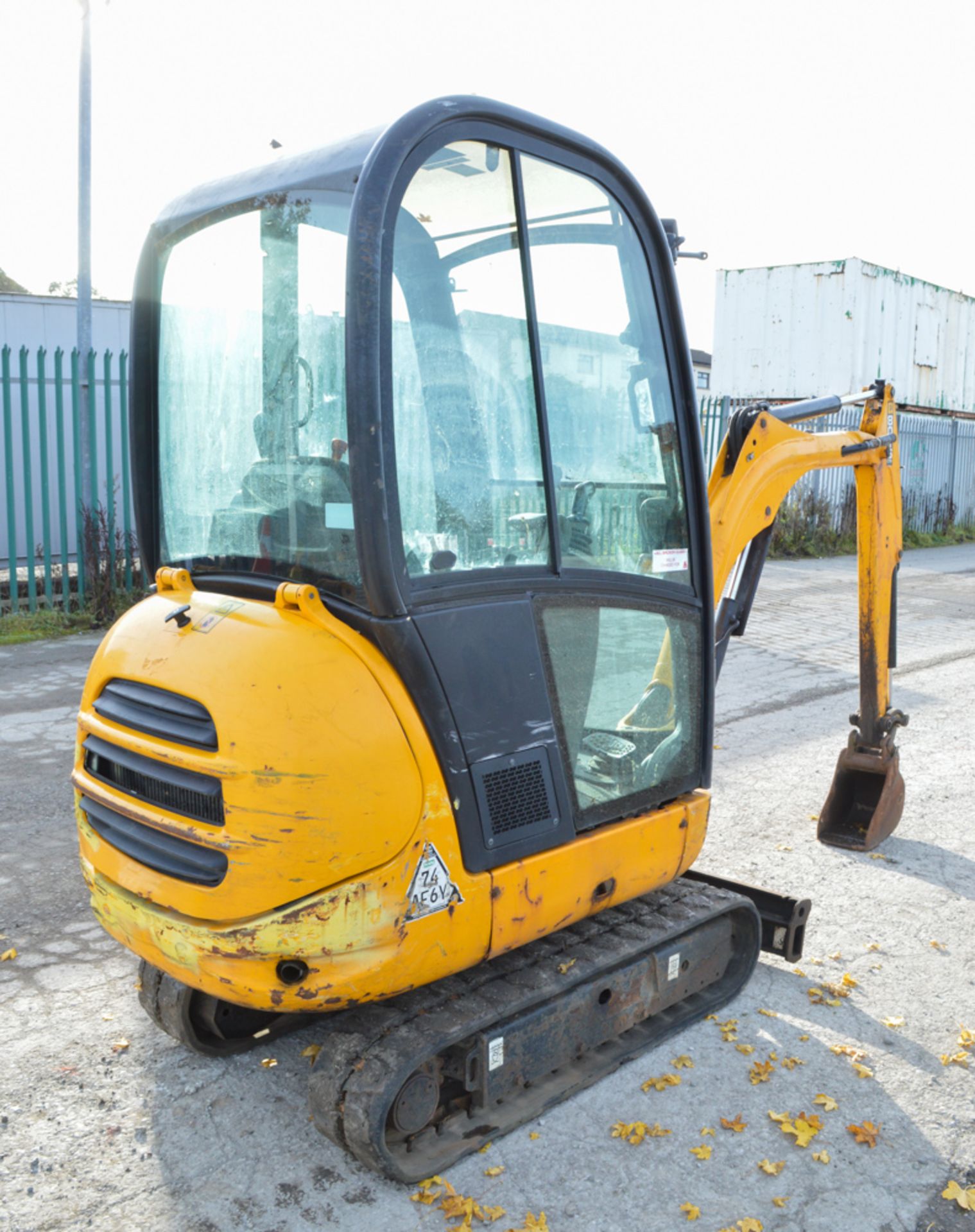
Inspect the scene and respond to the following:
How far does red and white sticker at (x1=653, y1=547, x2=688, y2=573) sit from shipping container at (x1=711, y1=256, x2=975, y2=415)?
19125mm

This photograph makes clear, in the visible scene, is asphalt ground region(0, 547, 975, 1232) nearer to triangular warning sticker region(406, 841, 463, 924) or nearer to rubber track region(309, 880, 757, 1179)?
rubber track region(309, 880, 757, 1179)

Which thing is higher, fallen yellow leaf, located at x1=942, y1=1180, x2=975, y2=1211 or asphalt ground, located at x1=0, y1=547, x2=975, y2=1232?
asphalt ground, located at x1=0, y1=547, x2=975, y2=1232

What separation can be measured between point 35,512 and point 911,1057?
10333 millimetres

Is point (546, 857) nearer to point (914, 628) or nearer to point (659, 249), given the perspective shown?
point (659, 249)

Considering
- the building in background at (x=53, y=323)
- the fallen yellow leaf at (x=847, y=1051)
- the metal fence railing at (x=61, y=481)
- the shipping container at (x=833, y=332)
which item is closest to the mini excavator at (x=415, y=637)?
the fallen yellow leaf at (x=847, y=1051)

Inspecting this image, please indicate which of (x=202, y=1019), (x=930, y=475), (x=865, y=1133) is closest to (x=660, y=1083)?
(x=865, y=1133)

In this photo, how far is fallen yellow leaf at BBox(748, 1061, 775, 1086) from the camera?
3.32 metres

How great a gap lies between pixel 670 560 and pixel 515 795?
38.8 inches

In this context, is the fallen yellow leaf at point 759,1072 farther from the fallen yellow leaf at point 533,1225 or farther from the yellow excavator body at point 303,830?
the yellow excavator body at point 303,830

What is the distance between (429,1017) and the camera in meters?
2.86

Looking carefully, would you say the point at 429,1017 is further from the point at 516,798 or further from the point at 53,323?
the point at 53,323

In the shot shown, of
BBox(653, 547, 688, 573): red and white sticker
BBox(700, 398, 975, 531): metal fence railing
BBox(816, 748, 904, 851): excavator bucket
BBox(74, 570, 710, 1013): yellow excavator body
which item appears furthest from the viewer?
BBox(700, 398, 975, 531): metal fence railing

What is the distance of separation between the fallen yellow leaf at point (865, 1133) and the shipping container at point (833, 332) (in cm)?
1971

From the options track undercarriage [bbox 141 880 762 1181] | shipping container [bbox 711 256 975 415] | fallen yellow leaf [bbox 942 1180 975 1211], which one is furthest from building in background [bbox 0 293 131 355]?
shipping container [bbox 711 256 975 415]
